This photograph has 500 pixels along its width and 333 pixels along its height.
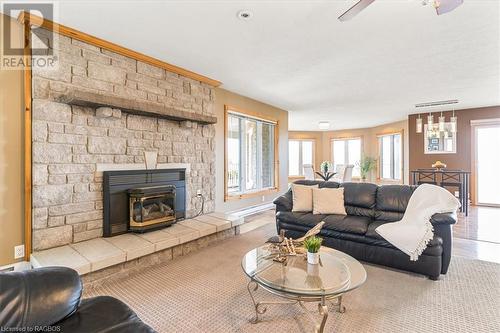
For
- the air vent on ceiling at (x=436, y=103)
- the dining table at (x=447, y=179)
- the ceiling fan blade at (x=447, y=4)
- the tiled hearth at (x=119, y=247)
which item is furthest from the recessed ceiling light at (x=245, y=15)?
the dining table at (x=447, y=179)

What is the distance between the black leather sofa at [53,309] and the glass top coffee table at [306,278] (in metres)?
0.90

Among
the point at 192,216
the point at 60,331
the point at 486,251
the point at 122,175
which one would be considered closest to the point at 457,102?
the point at 486,251

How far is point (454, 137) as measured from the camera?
22.3ft

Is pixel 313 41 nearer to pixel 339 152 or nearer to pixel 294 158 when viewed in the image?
pixel 294 158

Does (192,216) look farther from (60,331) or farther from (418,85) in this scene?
(418,85)

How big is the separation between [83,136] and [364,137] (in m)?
9.80

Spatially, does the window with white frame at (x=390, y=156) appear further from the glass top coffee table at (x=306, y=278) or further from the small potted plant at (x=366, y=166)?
the glass top coffee table at (x=306, y=278)

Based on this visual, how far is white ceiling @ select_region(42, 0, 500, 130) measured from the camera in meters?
2.35

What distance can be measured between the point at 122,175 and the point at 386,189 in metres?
3.55

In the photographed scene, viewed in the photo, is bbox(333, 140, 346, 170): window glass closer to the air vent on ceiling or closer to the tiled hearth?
the air vent on ceiling

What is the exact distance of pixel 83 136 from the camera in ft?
9.52

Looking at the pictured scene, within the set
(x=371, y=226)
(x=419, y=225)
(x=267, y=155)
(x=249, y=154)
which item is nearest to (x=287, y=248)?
(x=371, y=226)

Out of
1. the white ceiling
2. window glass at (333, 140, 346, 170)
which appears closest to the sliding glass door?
the white ceiling

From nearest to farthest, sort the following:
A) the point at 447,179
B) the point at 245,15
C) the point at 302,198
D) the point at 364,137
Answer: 1. the point at 245,15
2. the point at 302,198
3. the point at 447,179
4. the point at 364,137
